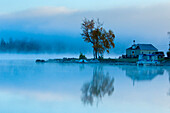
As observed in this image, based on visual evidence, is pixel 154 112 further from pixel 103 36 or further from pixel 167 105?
pixel 103 36

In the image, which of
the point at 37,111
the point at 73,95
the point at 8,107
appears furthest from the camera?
the point at 73,95

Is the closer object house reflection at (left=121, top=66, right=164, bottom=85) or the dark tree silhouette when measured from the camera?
house reflection at (left=121, top=66, right=164, bottom=85)

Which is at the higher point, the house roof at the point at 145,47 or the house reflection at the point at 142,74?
the house roof at the point at 145,47

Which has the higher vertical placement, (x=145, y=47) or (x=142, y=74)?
(x=145, y=47)

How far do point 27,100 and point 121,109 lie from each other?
12.6 feet

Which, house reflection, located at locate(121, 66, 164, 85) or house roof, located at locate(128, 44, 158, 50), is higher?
house roof, located at locate(128, 44, 158, 50)

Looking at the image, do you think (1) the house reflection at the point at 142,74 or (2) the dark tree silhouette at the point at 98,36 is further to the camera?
(2) the dark tree silhouette at the point at 98,36

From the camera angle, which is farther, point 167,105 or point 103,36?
point 103,36

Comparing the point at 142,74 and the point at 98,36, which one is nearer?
the point at 142,74

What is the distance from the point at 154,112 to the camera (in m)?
7.91

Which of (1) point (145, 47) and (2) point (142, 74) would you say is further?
(1) point (145, 47)

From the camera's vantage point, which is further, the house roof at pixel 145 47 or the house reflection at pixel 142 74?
the house roof at pixel 145 47

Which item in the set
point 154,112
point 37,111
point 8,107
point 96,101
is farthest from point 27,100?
point 154,112

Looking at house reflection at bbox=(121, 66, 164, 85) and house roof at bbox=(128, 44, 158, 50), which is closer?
house reflection at bbox=(121, 66, 164, 85)
